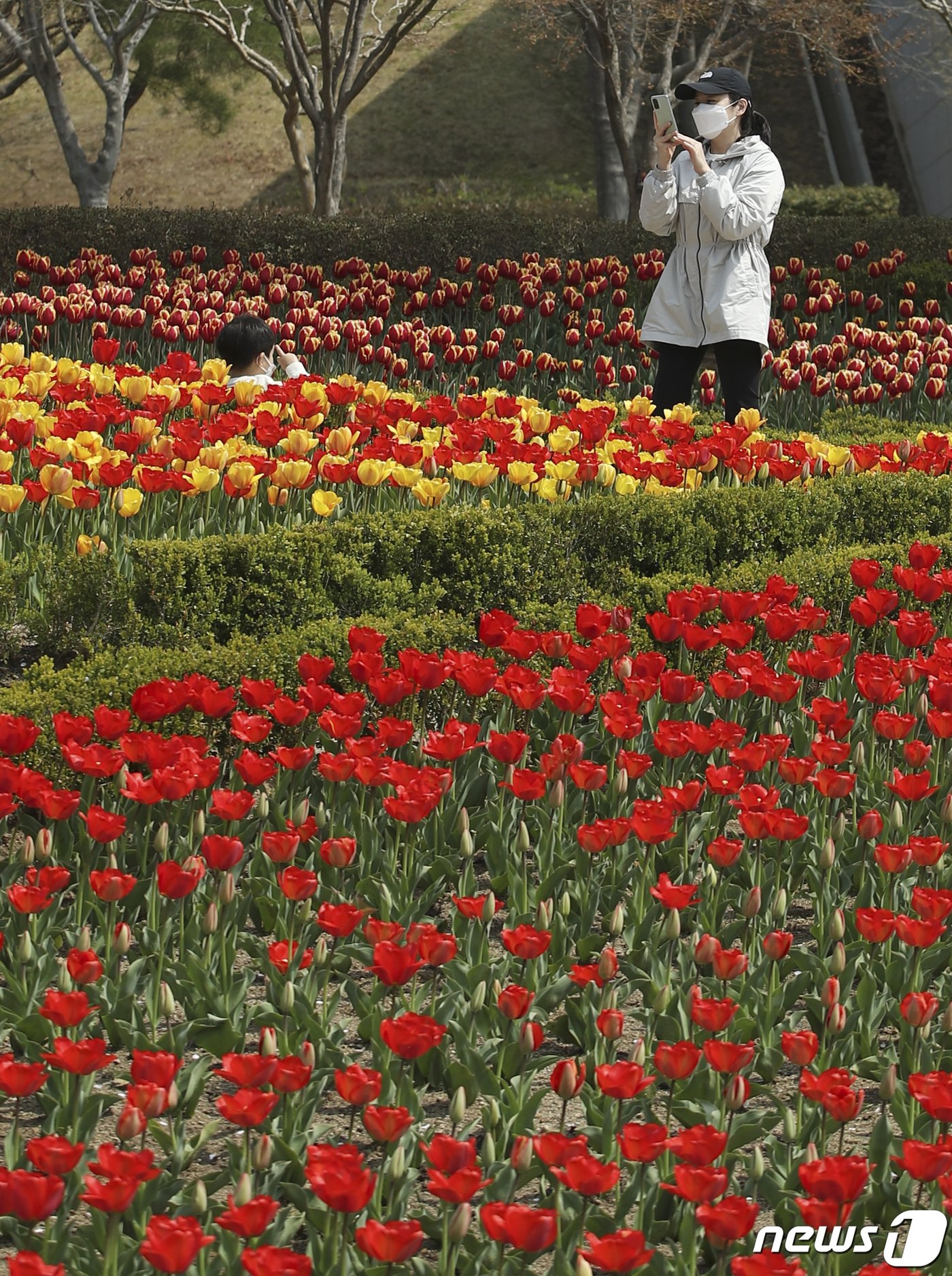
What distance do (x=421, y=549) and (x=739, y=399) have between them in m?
3.30

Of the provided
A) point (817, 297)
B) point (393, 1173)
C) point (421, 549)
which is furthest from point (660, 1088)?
point (817, 297)

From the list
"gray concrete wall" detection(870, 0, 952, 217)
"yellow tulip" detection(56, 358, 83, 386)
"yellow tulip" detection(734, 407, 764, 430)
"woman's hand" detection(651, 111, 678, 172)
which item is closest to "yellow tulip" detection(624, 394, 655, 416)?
"yellow tulip" detection(734, 407, 764, 430)

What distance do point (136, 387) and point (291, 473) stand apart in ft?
5.88

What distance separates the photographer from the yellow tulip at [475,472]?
6.45m

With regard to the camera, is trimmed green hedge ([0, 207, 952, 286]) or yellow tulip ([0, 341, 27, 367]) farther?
trimmed green hedge ([0, 207, 952, 286])

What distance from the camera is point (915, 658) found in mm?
4684

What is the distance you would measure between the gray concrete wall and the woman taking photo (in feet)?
58.8

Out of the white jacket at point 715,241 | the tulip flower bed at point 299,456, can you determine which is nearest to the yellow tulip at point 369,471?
the tulip flower bed at point 299,456

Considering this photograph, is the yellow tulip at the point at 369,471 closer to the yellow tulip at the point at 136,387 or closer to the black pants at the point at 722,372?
the yellow tulip at the point at 136,387

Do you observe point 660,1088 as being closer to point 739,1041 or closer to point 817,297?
point 739,1041

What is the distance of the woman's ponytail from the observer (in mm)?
8320

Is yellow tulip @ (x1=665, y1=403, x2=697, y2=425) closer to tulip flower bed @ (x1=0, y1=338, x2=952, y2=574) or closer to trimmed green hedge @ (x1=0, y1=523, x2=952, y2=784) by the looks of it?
tulip flower bed @ (x1=0, y1=338, x2=952, y2=574)

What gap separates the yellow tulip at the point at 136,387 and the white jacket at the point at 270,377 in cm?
45

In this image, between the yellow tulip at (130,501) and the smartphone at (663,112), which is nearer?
the yellow tulip at (130,501)
